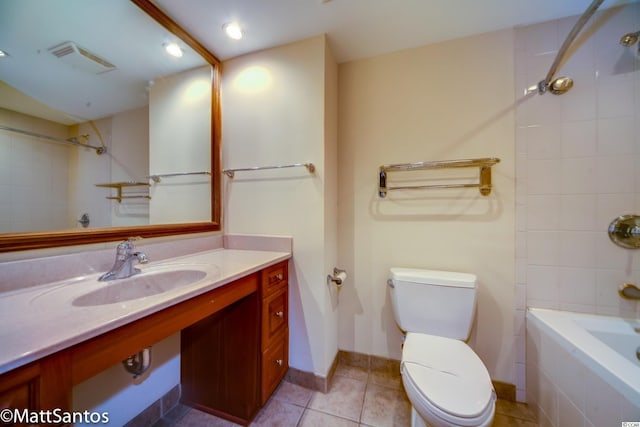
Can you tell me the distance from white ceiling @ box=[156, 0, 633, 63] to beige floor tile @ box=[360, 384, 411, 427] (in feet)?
7.25

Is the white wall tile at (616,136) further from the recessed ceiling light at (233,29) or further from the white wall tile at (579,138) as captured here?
the recessed ceiling light at (233,29)

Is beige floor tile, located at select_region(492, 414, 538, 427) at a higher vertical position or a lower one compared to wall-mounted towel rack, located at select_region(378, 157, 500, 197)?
lower

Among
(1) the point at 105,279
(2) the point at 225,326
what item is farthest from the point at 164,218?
(2) the point at 225,326

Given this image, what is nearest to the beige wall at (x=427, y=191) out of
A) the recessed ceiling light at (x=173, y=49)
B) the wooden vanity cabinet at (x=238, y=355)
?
the wooden vanity cabinet at (x=238, y=355)

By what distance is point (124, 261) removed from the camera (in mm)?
968

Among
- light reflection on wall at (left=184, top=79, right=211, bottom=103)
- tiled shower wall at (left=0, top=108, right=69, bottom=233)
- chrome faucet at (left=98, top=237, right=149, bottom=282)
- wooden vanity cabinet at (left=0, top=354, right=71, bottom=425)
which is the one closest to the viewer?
wooden vanity cabinet at (left=0, top=354, right=71, bottom=425)

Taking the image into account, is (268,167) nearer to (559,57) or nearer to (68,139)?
(68,139)

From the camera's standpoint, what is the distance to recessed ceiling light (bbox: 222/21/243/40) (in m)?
1.29

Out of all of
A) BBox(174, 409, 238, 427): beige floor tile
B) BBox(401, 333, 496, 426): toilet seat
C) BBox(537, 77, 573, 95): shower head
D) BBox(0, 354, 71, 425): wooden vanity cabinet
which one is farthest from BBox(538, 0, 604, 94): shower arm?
BBox(174, 409, 238, 427): beige floor tile

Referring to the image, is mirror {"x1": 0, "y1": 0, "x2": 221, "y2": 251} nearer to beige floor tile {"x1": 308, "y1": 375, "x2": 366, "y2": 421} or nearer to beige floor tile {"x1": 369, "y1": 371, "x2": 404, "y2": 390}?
beige floor tile {"x1": 308, "y1": 375, "x2": 366, "y2": 421}

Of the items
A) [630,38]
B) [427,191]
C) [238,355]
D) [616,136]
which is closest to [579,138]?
[616,136]

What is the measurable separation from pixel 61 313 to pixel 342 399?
1376 millimetres

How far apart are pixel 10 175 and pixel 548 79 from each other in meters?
2.50

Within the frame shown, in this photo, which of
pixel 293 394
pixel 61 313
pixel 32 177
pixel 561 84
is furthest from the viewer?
pixel 293 394
